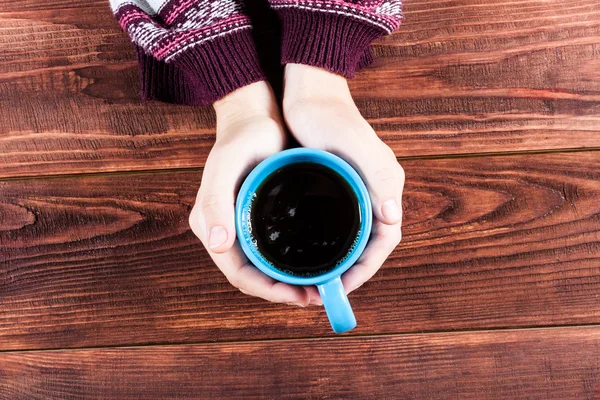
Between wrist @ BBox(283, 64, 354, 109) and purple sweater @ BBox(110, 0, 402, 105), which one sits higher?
purple sweater @ BBox(110, 0, 402, 105)

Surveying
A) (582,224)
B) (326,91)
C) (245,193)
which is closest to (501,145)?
(582,224)

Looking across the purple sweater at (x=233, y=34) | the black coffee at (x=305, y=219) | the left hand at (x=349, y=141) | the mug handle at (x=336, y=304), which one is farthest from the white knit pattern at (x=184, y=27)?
the mug handle at (x=336, y=304)

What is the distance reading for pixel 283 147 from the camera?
2.05 ft

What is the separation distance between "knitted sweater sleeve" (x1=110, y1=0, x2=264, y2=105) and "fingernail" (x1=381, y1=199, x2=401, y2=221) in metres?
0.24

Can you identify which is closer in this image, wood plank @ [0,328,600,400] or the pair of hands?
the pair of hands

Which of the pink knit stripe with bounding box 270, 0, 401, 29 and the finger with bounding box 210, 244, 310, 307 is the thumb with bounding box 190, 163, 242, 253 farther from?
the pink knit stripe with bounding box 270, 0, 401, 29

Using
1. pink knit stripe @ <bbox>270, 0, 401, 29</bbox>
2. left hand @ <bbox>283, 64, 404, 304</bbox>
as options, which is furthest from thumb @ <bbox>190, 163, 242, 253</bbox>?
pink knit stripe @ <bbox>270, 0, 401, 29</bbox>

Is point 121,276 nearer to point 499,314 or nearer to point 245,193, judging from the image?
point 245,193

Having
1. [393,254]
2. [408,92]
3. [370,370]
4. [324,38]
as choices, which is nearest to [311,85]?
[324,38]

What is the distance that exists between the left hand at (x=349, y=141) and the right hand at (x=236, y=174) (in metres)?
0.03

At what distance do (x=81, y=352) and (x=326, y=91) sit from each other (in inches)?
20.0

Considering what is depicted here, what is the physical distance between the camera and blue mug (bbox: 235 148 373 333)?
48cm

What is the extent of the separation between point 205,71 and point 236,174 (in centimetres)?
16

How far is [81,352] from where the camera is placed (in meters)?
0.72
